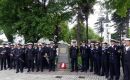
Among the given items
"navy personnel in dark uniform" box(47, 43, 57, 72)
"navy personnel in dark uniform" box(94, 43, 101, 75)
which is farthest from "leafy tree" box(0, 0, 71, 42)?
"navy personnel in dark uniform" box(94, 43, 101, 75)

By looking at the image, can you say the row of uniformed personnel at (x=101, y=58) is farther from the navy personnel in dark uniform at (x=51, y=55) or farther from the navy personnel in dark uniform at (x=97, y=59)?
the navy personnel in dark uniform at (x=51, y=55)

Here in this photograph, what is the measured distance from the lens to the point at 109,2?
587 inches

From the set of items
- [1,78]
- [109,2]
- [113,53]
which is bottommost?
[1,78]

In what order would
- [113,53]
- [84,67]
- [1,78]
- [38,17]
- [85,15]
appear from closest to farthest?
[113,53] < [1,78] < [84,67] < [38,17] < [85,15]

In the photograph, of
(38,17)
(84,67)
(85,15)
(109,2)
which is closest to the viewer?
(109,2)

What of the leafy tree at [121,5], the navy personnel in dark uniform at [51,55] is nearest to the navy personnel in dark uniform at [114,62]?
the leafy tree at [121,5]

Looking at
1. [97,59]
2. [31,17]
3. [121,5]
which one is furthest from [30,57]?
[121,5]

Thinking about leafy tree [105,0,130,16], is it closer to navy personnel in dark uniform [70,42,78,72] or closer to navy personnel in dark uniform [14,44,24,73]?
navy personnel in dark uniform [70,42,78,72]

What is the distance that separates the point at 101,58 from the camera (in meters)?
18.5

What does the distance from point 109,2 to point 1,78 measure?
7.34 meters

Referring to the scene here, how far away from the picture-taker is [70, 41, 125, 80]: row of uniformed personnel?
Answer: 16.4 m

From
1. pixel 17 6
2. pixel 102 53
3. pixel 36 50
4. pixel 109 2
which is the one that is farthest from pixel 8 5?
pixel 109 2

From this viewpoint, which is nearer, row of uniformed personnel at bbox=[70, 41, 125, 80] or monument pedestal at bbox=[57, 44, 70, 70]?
row of uniformed personnel at bbox=[70, 41, 125, 80]

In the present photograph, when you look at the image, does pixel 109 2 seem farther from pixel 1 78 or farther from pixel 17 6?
pixel 17 6
